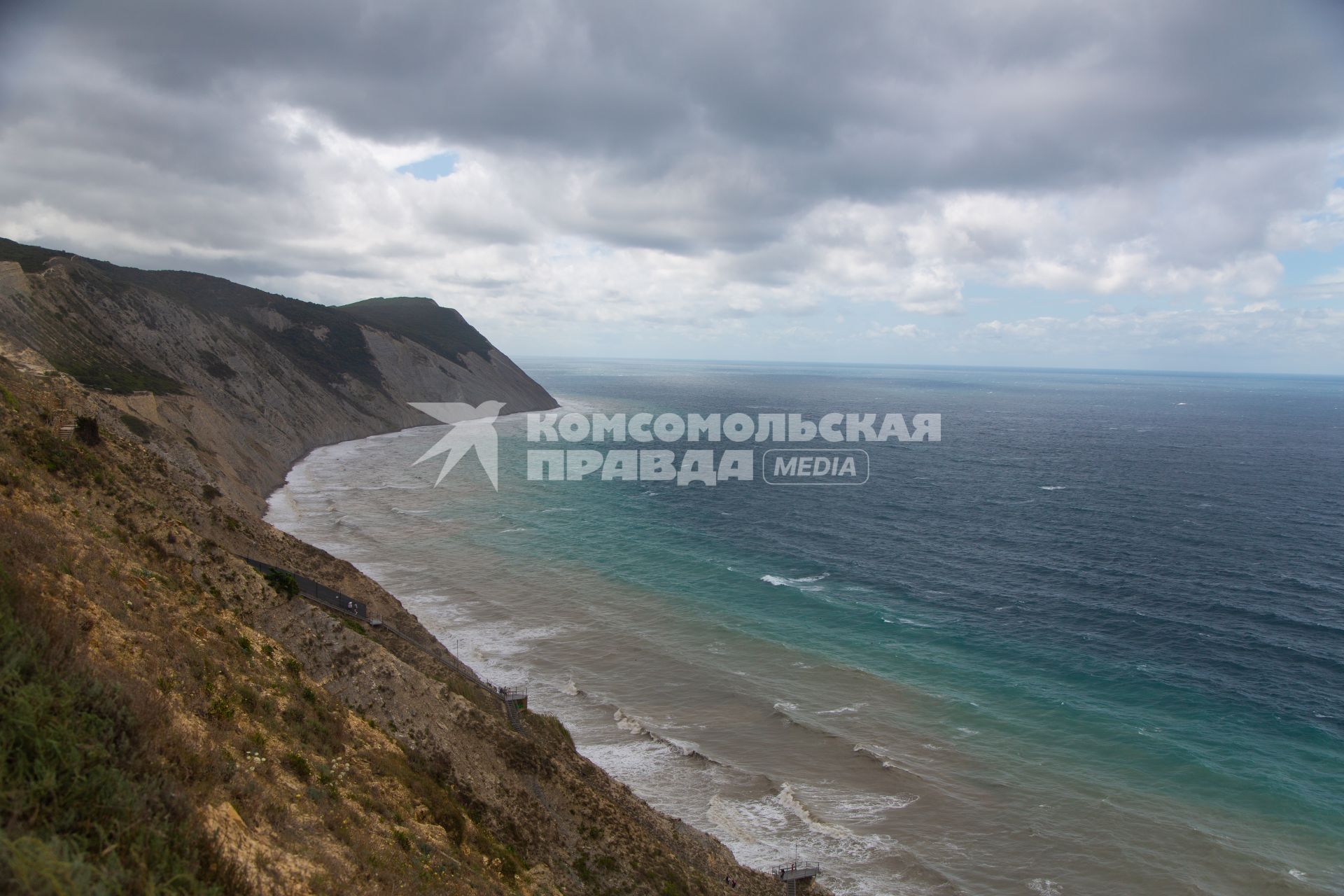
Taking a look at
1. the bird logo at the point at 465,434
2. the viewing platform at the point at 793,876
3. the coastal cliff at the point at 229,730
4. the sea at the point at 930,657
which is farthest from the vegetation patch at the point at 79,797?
the bird logo at the point at 465,434

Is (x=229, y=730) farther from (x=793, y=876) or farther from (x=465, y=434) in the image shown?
(x=465, y=434)

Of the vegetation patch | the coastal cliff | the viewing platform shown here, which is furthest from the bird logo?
the vegetation patch

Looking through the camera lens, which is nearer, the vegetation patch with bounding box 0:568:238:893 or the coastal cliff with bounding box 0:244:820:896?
the vegetation patch with bounding box 0:568:238:893

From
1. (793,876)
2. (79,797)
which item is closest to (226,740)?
(79,797)

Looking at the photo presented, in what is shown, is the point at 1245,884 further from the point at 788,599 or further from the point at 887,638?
the point at 788,599

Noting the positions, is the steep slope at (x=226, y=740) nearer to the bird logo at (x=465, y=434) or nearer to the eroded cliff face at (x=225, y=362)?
the eroded cliff face at (x=225, y=362)

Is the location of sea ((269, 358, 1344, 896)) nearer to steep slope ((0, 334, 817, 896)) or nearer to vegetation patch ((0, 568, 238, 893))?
steep slope ((0, 334, 817, 896))
